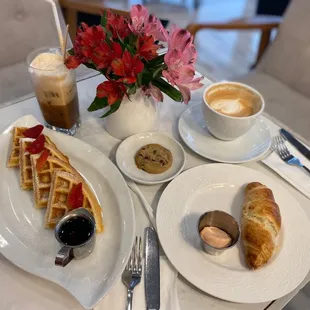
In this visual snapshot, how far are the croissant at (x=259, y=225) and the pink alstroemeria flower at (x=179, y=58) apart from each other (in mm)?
348

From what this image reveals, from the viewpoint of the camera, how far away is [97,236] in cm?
84

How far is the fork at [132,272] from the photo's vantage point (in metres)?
0.75

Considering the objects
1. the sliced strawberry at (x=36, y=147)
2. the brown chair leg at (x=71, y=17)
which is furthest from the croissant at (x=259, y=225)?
the brown chair leg at (x=71, y=17)

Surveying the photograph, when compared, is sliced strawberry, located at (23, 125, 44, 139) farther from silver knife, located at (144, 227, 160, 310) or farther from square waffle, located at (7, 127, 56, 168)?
silver knife, located at (144, 227, 160, 310)

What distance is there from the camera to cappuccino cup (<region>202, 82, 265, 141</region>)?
41.2 inches

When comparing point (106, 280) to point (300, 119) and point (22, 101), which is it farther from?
point (300, 119)

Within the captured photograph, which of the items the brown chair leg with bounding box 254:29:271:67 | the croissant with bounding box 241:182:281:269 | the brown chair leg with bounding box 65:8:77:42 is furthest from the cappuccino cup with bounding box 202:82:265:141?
the brown chair leg with bounding box 65:8:77:42

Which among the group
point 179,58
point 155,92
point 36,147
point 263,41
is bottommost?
point 263,41

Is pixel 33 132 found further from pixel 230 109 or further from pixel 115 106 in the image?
pixel 230 109

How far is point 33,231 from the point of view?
854 millimetres

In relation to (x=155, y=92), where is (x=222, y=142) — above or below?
below

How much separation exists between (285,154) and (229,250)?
0.41m

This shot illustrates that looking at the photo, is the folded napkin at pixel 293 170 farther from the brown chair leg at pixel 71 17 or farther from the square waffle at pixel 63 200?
the brown chair leg at pixel 71 17

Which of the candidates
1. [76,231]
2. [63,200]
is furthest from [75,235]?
[63,200]
